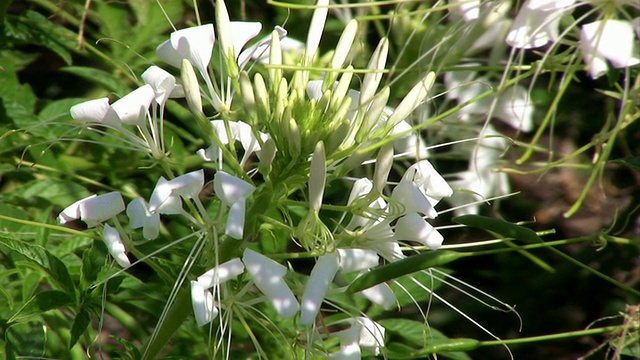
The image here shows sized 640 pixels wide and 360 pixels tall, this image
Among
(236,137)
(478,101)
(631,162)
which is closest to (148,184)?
(236,137)

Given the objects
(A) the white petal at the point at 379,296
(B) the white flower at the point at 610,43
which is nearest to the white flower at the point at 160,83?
(A) the white petal at the point at 379,296

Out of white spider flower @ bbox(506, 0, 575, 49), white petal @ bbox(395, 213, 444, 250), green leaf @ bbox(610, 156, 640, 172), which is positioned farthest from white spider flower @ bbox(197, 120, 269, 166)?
green leaf @ bbox(610, 156, 640, 172)

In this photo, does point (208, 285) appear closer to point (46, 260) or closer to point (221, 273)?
point (221, 273)

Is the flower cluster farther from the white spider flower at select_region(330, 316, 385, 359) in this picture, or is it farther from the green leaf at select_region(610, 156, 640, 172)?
the green leaf at select_region(610, 156, 640, 172)

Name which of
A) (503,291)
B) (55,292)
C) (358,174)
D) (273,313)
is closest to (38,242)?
(55,292)

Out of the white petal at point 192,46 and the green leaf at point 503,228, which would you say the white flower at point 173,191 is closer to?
the white petal at point 192,46

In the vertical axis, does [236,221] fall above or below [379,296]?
above
